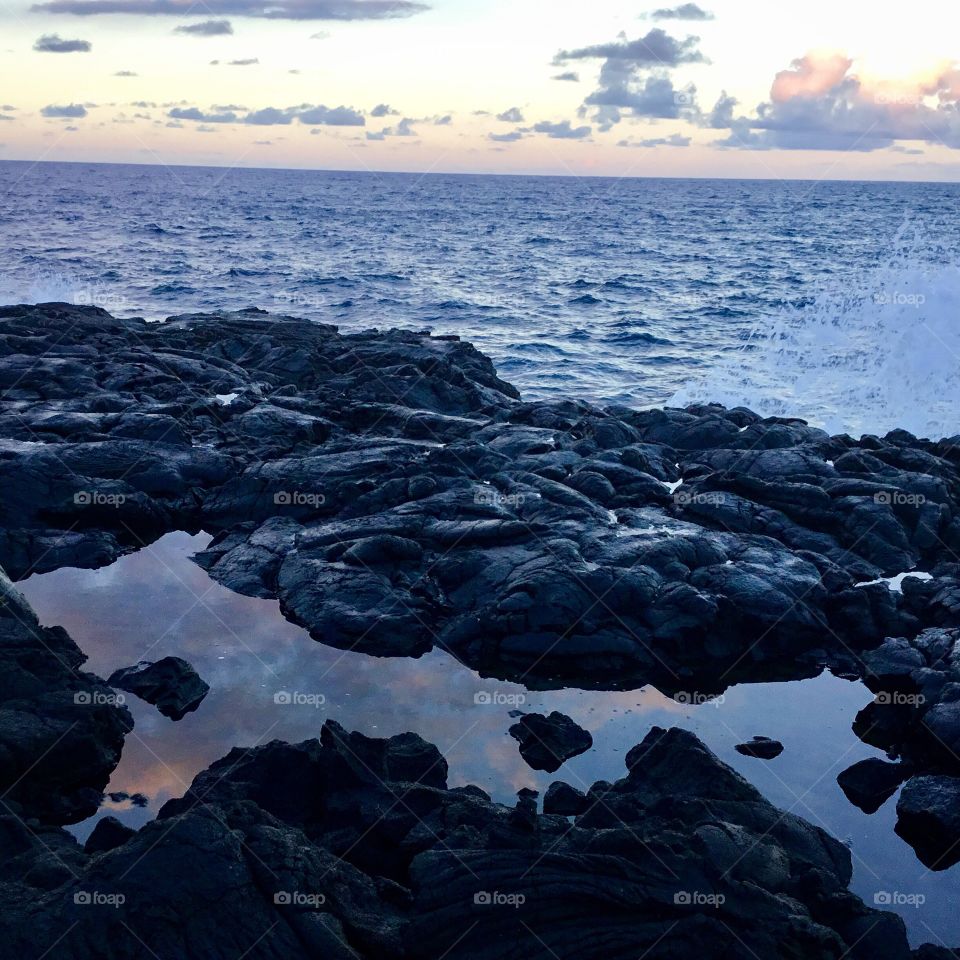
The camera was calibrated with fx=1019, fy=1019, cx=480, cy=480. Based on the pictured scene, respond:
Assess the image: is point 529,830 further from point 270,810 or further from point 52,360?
point 52,360

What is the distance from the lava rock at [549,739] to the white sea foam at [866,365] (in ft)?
77.5

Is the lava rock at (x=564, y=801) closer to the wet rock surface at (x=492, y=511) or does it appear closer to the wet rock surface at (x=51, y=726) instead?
the wet rock surface at (x=492, y=511)

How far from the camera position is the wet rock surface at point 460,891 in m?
9.66

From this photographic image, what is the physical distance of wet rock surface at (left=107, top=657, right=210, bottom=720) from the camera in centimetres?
1597

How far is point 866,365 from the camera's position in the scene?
4097cm

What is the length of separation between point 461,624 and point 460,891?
842 centimetres

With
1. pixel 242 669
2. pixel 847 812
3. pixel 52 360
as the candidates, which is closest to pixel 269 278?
pixel 52 360

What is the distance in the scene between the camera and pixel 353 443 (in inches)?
1030

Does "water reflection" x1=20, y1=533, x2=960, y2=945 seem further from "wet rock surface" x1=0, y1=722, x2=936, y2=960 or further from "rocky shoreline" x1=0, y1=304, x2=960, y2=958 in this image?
"wet rock surface" x1=0, y1=722, x2=936, y2=960

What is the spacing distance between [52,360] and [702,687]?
23.0 meters

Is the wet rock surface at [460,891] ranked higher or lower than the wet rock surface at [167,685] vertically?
higher

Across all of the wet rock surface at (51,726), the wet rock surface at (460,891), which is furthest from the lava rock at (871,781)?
the wet rock surface at (51,726)

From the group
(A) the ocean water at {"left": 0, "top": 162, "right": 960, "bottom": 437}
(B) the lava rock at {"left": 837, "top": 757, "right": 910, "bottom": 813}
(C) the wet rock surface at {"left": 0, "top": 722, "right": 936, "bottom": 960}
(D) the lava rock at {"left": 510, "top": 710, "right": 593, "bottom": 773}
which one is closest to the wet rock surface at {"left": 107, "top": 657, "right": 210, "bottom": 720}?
(C) the wet rock surface at {"left": 0, "top": 722, "right": 936, "bottom": 960}

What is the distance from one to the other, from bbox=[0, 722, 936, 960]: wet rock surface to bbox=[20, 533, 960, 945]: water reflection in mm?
1532
